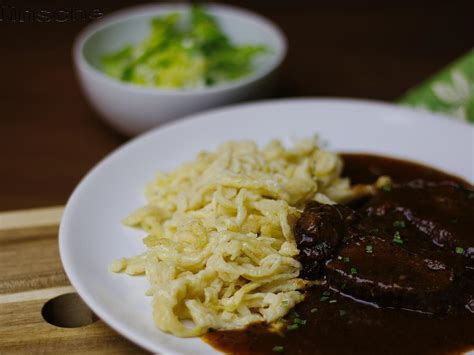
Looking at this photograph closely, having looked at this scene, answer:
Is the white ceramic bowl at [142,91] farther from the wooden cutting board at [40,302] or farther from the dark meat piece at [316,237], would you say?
the dark meat piece at [316,237]

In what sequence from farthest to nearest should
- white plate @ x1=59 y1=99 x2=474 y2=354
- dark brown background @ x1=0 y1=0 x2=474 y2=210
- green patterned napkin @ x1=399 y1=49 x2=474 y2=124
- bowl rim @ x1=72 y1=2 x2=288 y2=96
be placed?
green patterned napkin @ x1=399 y1=49 x2=474 y2=124 < dark brown background @ x1=0 y1=0 x2=474 y2=210 < bowl rim @ x1=72 y1=2 x2=288 y2=96 < white plate @ x1=59 y1=99 x2=474 y2=354

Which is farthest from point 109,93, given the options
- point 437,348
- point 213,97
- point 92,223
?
point 437,348

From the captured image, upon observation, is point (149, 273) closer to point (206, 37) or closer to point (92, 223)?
point (92, 223)

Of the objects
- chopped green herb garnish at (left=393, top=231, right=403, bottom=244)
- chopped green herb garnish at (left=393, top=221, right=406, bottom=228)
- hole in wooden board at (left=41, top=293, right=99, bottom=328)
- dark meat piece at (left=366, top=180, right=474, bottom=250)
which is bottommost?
hole in wooden board at (left=41, top=293, right=99, bottom=328)

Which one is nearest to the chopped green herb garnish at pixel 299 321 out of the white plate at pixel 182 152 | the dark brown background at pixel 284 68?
the white plate at pixel 182 152

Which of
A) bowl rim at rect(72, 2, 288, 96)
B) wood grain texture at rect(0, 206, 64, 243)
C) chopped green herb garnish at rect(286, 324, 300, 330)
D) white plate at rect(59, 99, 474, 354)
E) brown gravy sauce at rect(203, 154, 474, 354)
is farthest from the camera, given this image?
bowl rim at rect(72, 2, 288, 96)

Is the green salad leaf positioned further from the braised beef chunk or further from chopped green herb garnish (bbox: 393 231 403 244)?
chopped green herb garnish (bbox: 393 231 403 244)

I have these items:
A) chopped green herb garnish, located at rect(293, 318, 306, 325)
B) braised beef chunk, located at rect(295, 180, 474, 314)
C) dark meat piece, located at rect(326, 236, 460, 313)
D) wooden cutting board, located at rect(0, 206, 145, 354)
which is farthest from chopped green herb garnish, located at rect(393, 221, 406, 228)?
wooden cutting board, located at rect(0, 206, 145, 354)
